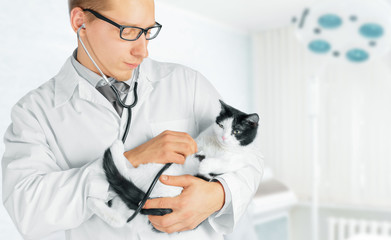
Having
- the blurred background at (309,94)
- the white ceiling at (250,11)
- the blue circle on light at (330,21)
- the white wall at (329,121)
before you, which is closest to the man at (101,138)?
the blurred background at (309,94)

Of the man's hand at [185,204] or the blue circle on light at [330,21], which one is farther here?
the blue circle on light at [330,21]

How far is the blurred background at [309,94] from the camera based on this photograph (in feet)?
4.77

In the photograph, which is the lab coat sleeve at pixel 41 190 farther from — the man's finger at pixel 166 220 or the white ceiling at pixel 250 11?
the white ceiling at pixel 250 11

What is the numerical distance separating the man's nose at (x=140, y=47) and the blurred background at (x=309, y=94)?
477 mm

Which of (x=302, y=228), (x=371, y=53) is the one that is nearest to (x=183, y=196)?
(x=371, y=53)

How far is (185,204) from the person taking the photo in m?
0.41

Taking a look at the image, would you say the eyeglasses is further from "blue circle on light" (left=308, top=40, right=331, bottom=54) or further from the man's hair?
"blue circle on light" (left=308, top=40, right=331, bottom=54)

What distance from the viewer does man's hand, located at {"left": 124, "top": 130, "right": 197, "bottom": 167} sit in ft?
1.29

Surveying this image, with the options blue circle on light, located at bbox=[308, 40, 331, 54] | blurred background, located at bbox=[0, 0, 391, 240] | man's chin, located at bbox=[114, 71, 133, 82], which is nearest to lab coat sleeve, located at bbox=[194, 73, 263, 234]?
man's chin, located at bbox=[114, 71, 133, 82]

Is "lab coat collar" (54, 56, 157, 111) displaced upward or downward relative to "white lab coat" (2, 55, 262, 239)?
upward

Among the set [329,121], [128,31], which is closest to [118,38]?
[128,31]

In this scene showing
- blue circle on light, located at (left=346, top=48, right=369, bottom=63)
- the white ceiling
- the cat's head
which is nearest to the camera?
the cat's head

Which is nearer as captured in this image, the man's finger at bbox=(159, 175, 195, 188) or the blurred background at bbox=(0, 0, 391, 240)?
the man's finger at bbox=(159, 175, 195, 188)

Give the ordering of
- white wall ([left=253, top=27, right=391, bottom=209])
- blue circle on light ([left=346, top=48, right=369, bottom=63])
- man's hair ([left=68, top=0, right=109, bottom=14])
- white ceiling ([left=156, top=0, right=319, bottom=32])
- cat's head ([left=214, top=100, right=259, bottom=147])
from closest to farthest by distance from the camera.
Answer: man's hair ([left=68, top=0, right=109, bottom=14]), cat's head ([left=214, top=100, right=259, bottom=147]), white ceiling ([left=156, top=0, right=319, bottom=32]), blue circle on light ([left=346, top=48, right=369, bottom=63]), white wall ([left=253, top=27, right=391, bottom=209])
